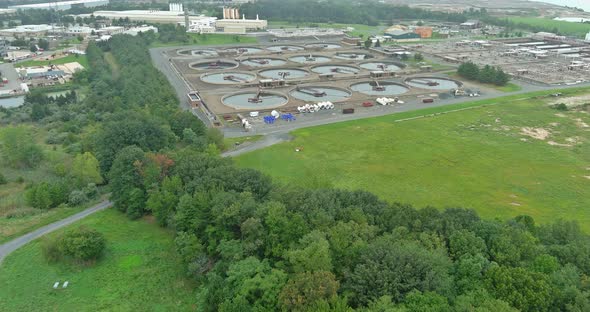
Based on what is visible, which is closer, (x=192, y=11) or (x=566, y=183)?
(x=566, y=183)

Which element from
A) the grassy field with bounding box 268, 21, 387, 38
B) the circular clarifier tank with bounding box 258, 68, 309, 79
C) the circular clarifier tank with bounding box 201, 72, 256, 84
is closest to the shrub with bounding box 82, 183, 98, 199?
the circular clarifier tank with bounding box 201, 72, 256, 84

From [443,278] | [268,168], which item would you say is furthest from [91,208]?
[443,278]

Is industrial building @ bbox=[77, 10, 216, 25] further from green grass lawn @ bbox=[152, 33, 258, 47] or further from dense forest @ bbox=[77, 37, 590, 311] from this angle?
dense forest @ bbox=[77, 37, 590, 311]

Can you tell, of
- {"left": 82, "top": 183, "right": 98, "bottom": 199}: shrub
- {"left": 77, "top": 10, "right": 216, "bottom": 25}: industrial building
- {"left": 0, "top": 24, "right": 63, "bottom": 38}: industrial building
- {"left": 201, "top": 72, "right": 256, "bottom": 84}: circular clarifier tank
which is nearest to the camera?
{"left": 82, "top": 183, "right": 98, "bottom": 199}: shrub

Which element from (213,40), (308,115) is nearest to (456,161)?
(308,115)

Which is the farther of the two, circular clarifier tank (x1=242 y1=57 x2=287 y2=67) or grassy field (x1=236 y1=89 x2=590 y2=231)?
circular clarifier tank (x1=242 y1=57 x2=287 y2=67)

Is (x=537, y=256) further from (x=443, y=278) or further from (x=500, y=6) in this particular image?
(x=500, y=6)
